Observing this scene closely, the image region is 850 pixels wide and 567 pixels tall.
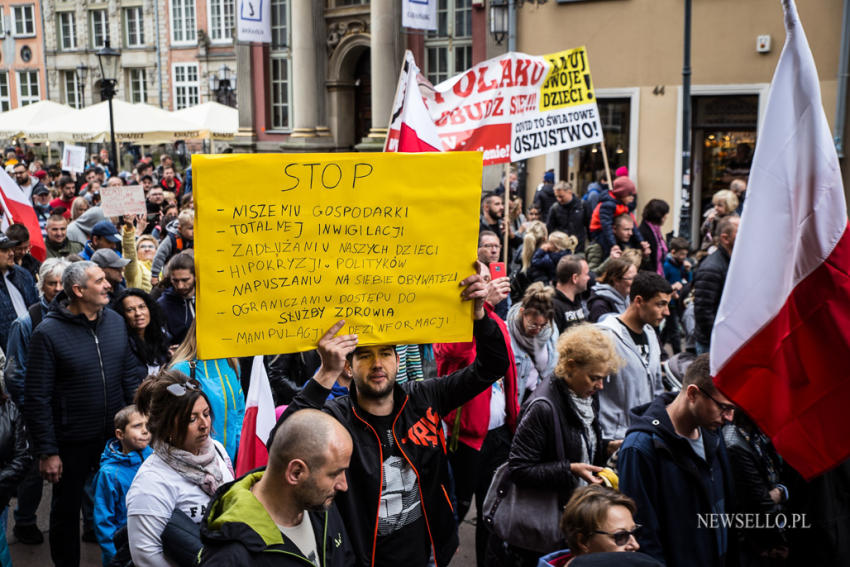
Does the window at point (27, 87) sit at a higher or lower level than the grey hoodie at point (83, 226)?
higher

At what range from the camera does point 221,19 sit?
1532 inches

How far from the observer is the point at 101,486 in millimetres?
4410

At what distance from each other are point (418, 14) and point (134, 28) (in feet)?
102

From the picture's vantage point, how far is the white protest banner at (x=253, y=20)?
20406mm

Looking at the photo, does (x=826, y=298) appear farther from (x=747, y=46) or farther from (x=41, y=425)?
(x=747, y=46)

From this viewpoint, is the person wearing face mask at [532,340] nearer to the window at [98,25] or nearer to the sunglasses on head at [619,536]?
the sunglasses on head at [619,536]

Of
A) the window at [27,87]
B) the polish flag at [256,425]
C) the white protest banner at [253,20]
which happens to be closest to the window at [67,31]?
the window at [27,87]

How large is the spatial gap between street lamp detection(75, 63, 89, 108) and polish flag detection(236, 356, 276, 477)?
44.8 meters

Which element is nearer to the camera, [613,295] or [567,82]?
[613,295]

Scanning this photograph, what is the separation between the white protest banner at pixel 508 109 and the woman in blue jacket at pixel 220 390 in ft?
13.3

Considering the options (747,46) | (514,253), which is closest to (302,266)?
(514,253)

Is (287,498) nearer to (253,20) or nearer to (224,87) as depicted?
(253,20)

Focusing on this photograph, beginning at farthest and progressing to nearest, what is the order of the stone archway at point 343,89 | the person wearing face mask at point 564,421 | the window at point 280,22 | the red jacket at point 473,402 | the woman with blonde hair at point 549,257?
the window at point 280,22 < the stone archway at point 343,89 < the woman with blonde hair at point 549,257 < the red jacket at point 473,402 < the person wearing face mask at point 564,421

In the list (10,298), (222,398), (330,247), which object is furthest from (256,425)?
(10,298)
